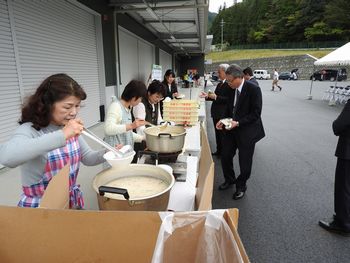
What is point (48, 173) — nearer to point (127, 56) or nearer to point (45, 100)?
point (45, 100)

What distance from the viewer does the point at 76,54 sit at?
4.78 meters

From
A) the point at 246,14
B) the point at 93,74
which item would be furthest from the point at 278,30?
the point at 93,74

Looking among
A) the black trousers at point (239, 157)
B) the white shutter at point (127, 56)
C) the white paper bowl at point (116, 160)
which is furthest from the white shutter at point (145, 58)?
the white paper bowl at point (116, 160)

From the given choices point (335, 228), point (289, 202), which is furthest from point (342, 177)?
point (289, 202)

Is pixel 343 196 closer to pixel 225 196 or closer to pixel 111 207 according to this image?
pixel 225 196

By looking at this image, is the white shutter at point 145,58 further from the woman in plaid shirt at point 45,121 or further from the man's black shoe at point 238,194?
the woman in plaid shirt at point 45,121

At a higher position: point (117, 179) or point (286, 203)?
point (117, 179)

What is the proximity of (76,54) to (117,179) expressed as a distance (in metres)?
4.06

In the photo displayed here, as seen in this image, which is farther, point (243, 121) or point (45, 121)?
point (243, 121)

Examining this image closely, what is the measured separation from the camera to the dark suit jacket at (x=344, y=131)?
7.52 ft

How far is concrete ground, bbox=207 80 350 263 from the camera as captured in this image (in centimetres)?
240

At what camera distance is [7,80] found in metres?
3.07

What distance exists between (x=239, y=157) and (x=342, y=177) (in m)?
1.10

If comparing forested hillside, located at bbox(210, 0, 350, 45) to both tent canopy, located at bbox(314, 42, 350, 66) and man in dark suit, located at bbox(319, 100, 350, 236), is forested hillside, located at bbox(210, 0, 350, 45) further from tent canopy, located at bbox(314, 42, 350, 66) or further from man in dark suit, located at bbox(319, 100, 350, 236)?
man in dark suit, located at bbox(319, 100, 350, 236)
